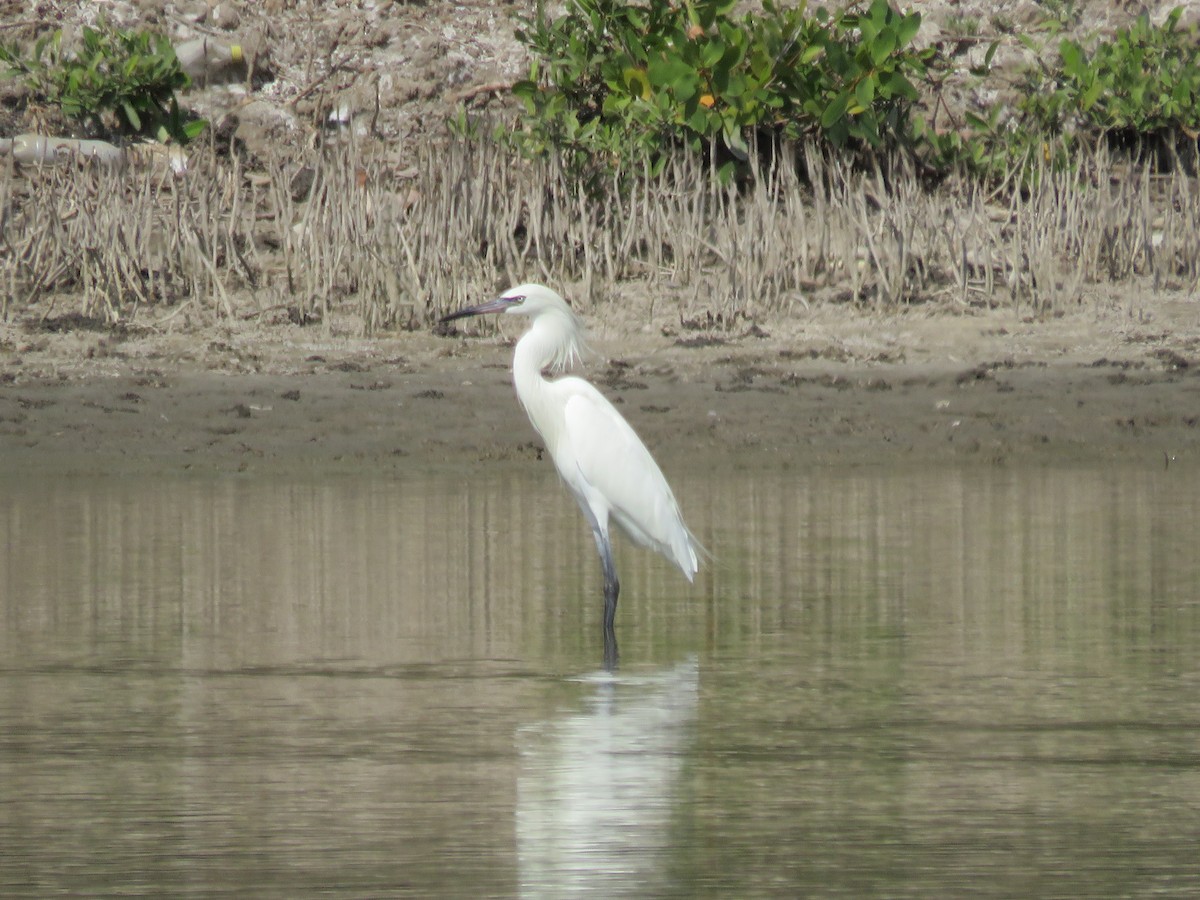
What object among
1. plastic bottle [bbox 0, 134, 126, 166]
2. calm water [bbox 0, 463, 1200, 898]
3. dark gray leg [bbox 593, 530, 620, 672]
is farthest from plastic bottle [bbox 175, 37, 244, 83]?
dark gray leg [bbox 593, 530, 620, 672]

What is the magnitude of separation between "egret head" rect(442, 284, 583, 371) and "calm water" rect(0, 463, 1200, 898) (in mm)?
759

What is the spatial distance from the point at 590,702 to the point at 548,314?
238 centimetres

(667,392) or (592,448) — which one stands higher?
(667,392)

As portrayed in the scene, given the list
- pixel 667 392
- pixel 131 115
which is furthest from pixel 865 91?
pixel 131 115

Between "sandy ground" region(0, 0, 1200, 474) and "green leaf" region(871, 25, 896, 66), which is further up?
"green leaf" region(871, 25, 896, 66)

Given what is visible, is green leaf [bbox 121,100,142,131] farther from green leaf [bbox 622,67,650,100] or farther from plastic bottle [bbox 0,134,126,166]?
green leaf [bbox 622,67,650,100]

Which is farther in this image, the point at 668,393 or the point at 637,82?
the point at 637,82

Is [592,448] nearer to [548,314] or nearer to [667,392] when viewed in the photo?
[548,314]

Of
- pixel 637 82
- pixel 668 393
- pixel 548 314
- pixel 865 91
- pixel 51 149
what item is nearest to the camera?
pixel 548 314

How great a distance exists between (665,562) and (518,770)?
12.5 feet

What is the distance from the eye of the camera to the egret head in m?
7.47

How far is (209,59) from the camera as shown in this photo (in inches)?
672

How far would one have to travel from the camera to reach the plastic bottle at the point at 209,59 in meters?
16.9

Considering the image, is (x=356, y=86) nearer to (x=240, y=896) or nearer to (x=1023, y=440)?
(x=1023, y=440)
